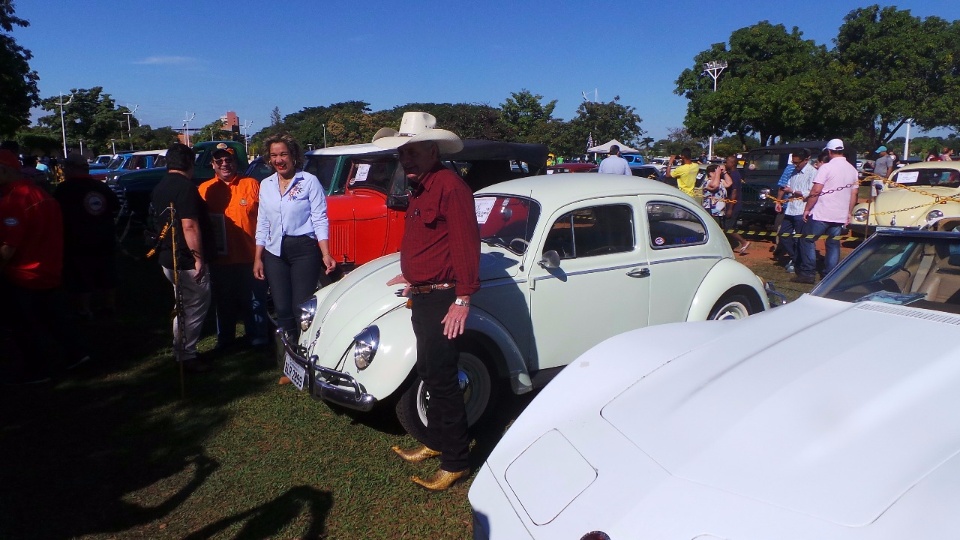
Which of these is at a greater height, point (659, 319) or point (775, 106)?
point (775, 106)

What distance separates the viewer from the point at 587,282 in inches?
181

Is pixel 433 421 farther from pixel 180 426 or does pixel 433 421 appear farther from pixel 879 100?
pixel 879 100

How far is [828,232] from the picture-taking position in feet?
27.9

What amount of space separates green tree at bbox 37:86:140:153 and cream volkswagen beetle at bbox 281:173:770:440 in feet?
209

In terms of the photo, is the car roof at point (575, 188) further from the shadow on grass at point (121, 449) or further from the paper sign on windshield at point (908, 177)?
the paper sign on windshield at point (908, 177)

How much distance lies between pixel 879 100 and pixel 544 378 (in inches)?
1562

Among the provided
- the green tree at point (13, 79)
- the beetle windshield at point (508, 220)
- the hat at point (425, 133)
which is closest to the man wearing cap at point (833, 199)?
the beetle windshield at point (508, 220)

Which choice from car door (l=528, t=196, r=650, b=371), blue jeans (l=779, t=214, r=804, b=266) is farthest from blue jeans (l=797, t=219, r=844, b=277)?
car door (l=528, t=196, r=650, b=371)

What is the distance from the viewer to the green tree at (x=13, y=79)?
24923mm

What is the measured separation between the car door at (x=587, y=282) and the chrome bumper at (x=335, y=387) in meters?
1.18

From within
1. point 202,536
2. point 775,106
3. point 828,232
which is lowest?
point 202,536

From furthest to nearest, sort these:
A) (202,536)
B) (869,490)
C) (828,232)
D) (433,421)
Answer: (828,232), (433,421), (202,536), (869,490)

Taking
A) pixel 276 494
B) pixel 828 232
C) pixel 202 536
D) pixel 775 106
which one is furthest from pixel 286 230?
pixel 775 106

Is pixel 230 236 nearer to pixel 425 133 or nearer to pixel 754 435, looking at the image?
pixel 425 133
